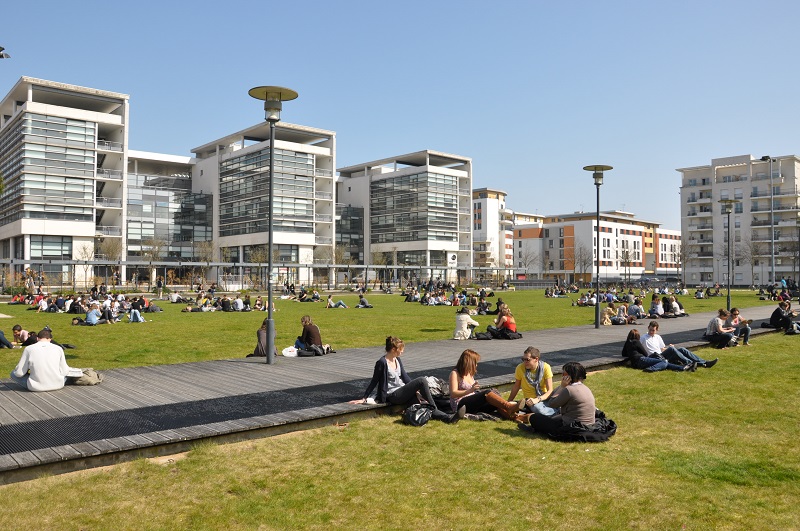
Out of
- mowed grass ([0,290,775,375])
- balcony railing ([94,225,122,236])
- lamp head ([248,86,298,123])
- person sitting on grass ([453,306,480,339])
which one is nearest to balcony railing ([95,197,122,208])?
balcony railing ([94,225,122,236])

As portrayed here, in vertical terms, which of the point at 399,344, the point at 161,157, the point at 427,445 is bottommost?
the point at 427,445

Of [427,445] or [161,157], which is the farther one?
[161,157]

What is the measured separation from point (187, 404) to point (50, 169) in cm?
7407

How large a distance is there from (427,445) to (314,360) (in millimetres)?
7136

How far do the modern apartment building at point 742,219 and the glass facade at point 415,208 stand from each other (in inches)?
1525

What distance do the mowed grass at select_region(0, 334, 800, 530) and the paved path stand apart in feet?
0.82

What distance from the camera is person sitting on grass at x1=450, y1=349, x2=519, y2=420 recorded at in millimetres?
9117

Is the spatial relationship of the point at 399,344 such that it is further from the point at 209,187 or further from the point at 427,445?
the point at 209,187

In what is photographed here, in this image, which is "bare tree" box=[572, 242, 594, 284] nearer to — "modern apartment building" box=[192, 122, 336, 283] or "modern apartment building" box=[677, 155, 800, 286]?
"modern apartment building" box=[677, 155, 800, 286]

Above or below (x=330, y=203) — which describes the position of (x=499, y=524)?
below

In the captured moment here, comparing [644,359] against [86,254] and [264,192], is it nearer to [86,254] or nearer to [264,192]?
[86,254]

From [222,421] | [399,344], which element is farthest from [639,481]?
[222,421]

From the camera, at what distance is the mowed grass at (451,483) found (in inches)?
212

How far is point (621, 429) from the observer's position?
28.0 feet
